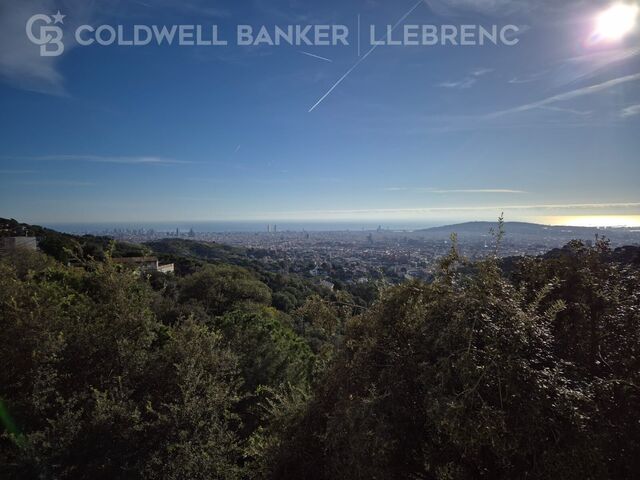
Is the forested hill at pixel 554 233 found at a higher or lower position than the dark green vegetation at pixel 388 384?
higher

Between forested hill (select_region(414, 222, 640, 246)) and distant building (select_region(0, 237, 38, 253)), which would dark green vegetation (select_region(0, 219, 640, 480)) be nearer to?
forested hill (select_region(414, 222, 640, 246))

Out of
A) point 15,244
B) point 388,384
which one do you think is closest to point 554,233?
point 388,384

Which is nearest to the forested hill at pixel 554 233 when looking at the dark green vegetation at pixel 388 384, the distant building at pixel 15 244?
the dark green vegetation at pixel 388 384

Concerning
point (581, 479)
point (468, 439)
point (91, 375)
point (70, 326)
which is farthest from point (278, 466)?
point (70, 326)

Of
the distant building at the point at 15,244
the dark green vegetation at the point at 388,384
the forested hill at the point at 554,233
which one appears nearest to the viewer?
the dark green vegetation at the point at 388,384

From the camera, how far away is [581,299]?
3.79 metres

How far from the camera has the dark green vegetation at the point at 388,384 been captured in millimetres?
2674

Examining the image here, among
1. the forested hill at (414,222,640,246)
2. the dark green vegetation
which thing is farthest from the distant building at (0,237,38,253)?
the forested hill at (414,222,640,246)

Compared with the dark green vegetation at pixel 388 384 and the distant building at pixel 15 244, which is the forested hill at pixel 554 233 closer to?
the dark green vegetation at pixel 388 384

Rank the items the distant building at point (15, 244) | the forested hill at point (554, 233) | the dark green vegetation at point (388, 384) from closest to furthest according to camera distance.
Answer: the dark green vegetation at point (388, 384)
the forested hill at point (554, 233)
the distant building at point (15, 244)

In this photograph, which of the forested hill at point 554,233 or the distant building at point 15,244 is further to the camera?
the distant building at point 15,244

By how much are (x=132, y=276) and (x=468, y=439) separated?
273 inches

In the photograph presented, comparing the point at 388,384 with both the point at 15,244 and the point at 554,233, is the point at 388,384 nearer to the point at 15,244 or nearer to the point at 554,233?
the point at 554,233

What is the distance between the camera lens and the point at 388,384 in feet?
11.2
